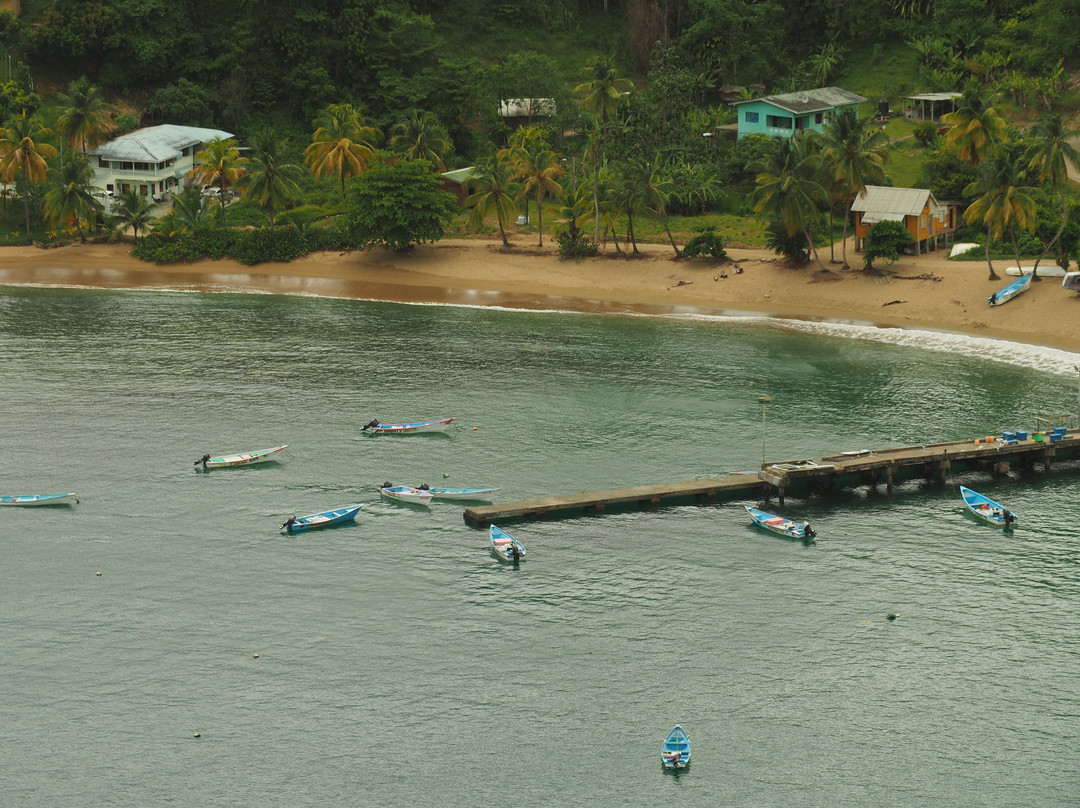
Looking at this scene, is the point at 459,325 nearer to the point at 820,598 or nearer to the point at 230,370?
Answer: the point at 230,370

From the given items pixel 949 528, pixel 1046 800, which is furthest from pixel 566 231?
pixel 1046 800

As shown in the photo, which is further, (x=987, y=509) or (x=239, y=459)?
(x=239, y=459)

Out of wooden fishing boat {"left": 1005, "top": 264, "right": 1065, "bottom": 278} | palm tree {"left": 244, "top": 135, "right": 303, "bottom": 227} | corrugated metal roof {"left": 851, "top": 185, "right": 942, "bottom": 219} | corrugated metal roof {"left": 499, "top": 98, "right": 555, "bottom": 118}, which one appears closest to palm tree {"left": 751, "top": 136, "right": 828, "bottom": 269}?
corrugated metal roof {"left": 851, "top": 185, "right": 942, "bottom": 219}

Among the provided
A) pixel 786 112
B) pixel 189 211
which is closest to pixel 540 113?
pixel 786 112

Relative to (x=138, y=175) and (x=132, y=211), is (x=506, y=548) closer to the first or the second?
(x=132, y=211)

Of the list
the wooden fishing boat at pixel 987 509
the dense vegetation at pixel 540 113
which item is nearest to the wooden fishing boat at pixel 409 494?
the wooden fishing boat at pixel 987 509
